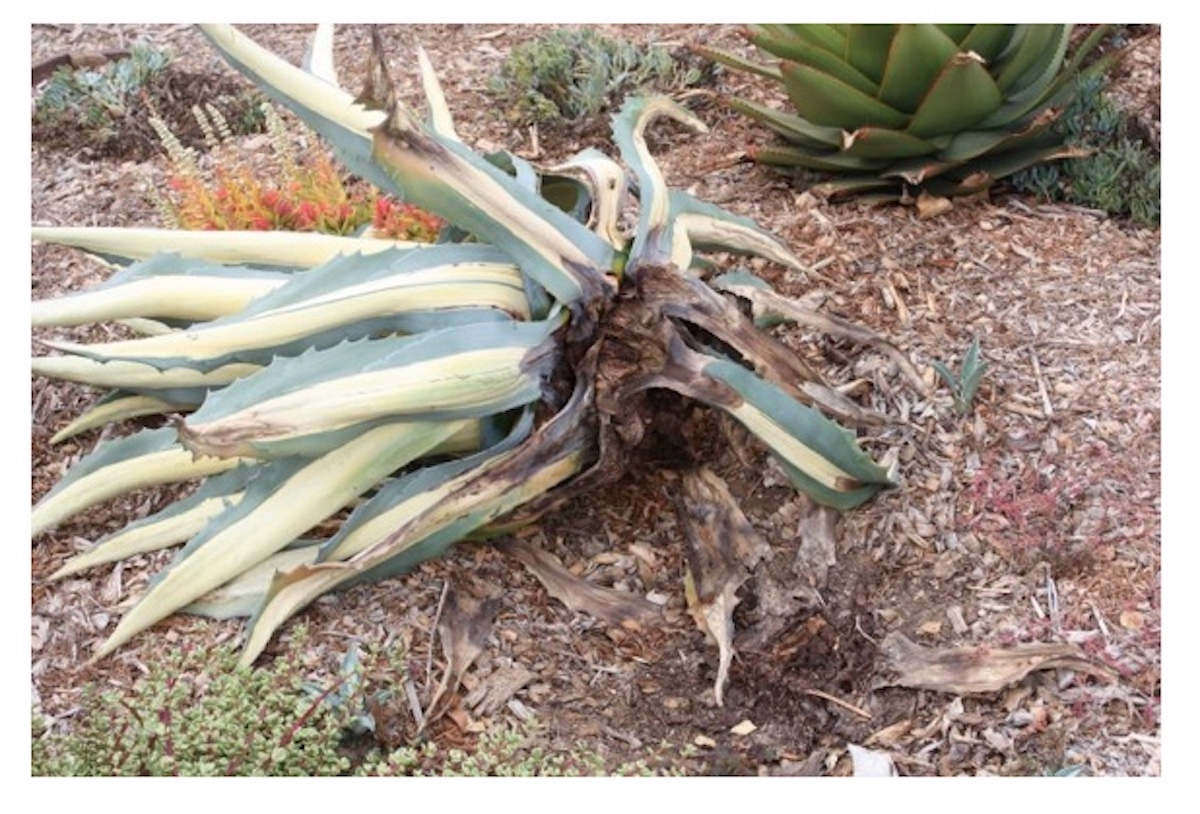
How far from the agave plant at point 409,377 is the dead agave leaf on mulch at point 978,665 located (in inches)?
15.1

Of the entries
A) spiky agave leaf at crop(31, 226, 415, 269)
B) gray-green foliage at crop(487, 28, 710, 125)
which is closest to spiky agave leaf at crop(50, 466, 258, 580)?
spiky agave leaf at crop(31, 226, 415, 269)

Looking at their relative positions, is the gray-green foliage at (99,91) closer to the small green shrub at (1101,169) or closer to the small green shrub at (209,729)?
the small green shrub at (209,729)

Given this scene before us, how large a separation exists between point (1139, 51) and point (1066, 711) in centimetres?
256

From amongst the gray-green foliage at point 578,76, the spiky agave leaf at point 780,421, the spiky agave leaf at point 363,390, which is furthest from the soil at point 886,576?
the gray-green foliage at point 578,76

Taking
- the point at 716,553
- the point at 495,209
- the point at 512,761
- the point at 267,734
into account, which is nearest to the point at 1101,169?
the point at 716,553

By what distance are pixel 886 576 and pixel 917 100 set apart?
4.68 feet

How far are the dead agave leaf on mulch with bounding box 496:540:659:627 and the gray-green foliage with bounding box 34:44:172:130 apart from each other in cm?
236

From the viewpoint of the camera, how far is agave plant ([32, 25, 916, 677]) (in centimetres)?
291

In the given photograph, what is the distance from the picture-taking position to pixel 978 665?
9.62ft

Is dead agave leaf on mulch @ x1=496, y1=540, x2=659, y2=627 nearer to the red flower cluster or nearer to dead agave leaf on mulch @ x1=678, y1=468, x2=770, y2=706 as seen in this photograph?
dead agave leaf on mulch @ x1=678, y1=468, x2=770, y2=706

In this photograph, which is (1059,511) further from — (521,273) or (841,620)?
(521,273)

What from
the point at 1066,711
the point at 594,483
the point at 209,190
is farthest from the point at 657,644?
the point at 209,190

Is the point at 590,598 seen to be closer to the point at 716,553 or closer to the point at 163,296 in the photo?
the point at 716,553

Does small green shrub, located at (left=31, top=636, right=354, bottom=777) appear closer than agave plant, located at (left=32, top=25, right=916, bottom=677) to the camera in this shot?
Yes
